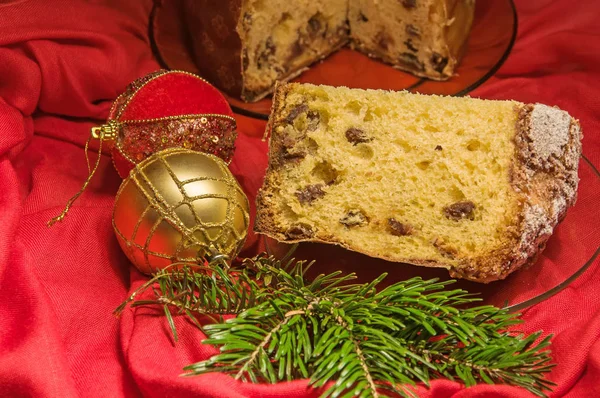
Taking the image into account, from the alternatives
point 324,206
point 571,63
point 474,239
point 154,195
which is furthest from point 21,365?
point 571,63

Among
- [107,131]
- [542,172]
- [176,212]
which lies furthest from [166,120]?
[542,172]

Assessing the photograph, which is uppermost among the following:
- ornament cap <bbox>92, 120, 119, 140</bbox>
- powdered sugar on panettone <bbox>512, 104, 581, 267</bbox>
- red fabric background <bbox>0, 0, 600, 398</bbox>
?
powdered sugar on panettone <bbox>512, 104, 581, 267</bbox>

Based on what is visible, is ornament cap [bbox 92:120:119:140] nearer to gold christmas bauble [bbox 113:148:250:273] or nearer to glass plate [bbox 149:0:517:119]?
gold christmas bauble [bbox 113:148:250:273]

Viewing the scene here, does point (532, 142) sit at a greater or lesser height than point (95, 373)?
greater

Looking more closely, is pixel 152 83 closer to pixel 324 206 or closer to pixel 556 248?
pixel 324 206

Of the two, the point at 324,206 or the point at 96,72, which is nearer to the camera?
the point at 324,206

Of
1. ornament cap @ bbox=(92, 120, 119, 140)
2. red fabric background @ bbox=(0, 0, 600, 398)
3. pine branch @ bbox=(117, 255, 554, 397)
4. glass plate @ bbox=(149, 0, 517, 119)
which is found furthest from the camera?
glass plate @ bbox=(149, 0, 517, 119)

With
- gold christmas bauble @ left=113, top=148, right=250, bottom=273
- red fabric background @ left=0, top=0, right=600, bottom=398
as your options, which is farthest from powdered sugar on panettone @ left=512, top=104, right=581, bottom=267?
gold christmas bauble @ left=113, top=148, right=250, bottom=273
